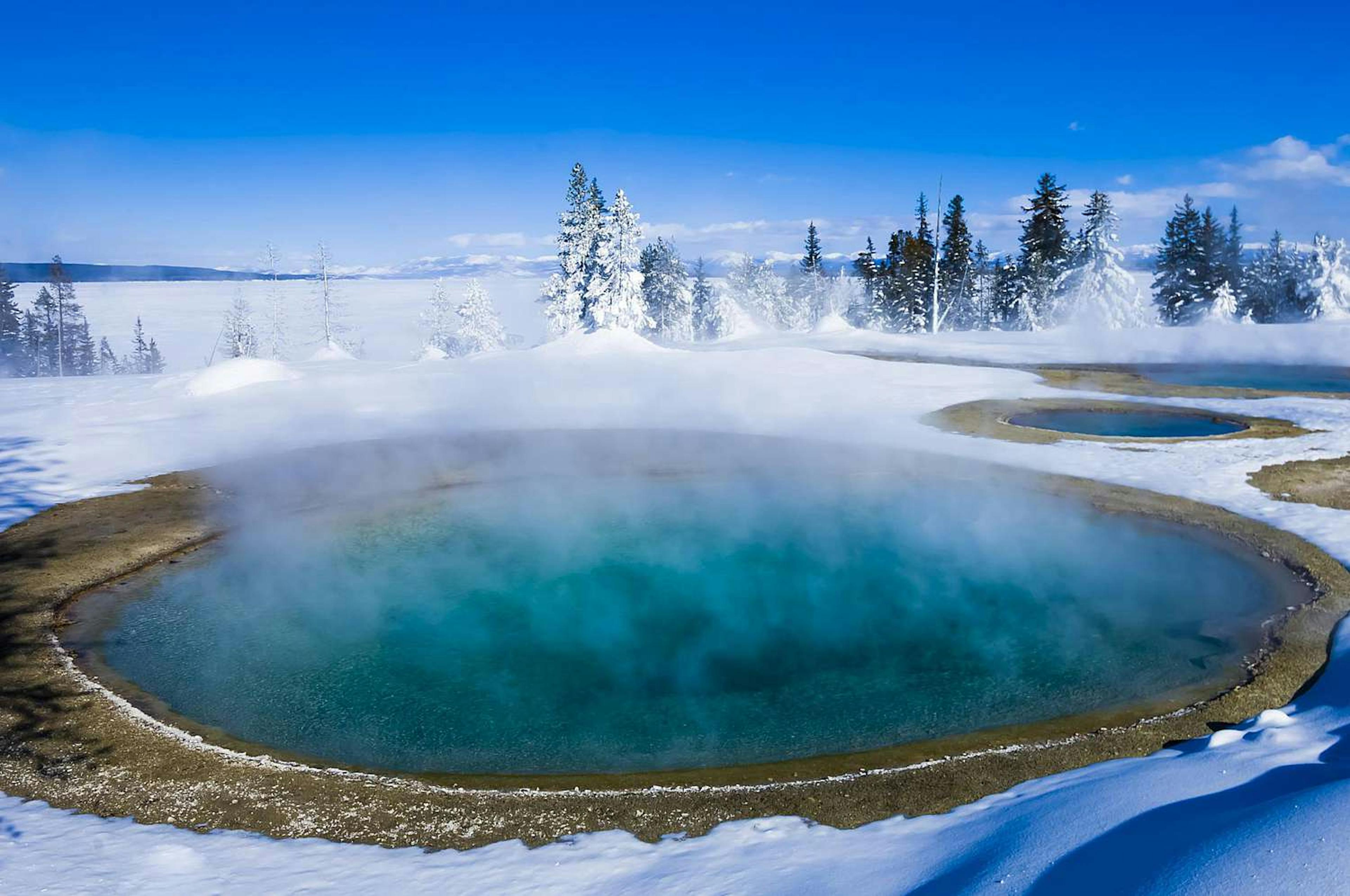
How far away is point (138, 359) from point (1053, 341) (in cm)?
9806

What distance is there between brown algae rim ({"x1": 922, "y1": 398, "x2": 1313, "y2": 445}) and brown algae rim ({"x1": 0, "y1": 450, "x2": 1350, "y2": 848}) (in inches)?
468

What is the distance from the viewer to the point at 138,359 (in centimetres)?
9606

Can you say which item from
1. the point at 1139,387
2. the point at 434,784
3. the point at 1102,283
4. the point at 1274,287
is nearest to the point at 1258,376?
the point at 1139,387

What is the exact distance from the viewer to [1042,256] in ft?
209

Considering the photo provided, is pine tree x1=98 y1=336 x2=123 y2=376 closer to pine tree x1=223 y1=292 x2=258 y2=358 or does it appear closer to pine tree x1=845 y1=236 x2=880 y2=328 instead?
pine tree x1=223 y1=292 x2=258 y2=358

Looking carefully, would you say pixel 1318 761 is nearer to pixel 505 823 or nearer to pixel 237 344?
pixel 505 823

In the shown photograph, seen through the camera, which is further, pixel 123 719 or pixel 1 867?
pixel 123 719

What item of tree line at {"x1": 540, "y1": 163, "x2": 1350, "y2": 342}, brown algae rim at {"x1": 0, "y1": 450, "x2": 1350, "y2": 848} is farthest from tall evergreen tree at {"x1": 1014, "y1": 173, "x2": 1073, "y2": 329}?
brown algae rim at {"x1": 0, "y1": 450, "x2": 1350, "y2": 848}

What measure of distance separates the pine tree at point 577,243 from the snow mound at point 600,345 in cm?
1140

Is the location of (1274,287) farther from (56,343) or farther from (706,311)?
(56,343)

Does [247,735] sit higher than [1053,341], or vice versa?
[1053,341]

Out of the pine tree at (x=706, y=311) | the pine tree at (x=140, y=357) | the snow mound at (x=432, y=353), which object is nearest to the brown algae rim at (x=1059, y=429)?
the snow mound at (x=432, y=353)

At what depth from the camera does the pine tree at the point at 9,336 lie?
240 feet

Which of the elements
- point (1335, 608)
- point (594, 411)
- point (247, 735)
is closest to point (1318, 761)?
point (1335, 608)
